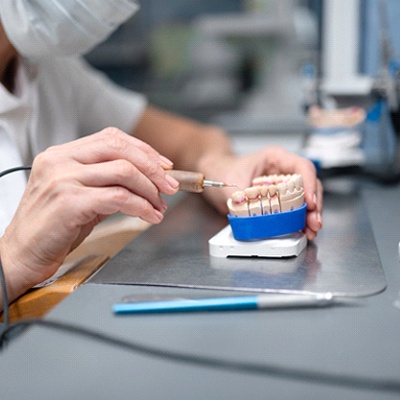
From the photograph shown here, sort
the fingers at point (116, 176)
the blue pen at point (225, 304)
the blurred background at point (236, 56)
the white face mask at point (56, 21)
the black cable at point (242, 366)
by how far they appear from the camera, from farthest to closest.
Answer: the blurred background at point (236, 56), the white face mask at point (56, 21), the fingers at point (116, 176), the blue pen at point (225, 304), the black cable at point (242, 366)

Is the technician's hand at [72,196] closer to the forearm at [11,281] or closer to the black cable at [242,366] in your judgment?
the forearm at [11,281]

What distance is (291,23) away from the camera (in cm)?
202

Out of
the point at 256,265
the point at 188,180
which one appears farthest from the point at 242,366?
the point at 188,180

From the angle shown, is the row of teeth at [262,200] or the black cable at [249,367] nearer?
the black cable at [249,367]

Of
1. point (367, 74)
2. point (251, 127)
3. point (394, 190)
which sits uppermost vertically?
point (367, 74)

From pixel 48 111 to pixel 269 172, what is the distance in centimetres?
49

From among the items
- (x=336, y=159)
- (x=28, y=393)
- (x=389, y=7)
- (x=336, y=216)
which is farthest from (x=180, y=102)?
(x=28, y=393)

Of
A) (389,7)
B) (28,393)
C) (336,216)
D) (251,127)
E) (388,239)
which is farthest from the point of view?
(251,127)

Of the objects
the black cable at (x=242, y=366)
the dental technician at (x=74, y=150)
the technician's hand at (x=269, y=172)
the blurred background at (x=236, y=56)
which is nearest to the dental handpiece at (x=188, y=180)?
the dental technician at (x=74, y=150)

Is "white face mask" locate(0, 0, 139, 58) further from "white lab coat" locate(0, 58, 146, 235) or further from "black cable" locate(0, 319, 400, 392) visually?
"black cable" locate(0, 319, 400, 392)

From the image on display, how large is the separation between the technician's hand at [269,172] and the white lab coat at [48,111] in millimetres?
327

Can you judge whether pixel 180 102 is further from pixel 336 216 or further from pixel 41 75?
pixel 336 216

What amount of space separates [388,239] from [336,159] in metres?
0.41

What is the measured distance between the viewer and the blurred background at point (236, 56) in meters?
1.77
